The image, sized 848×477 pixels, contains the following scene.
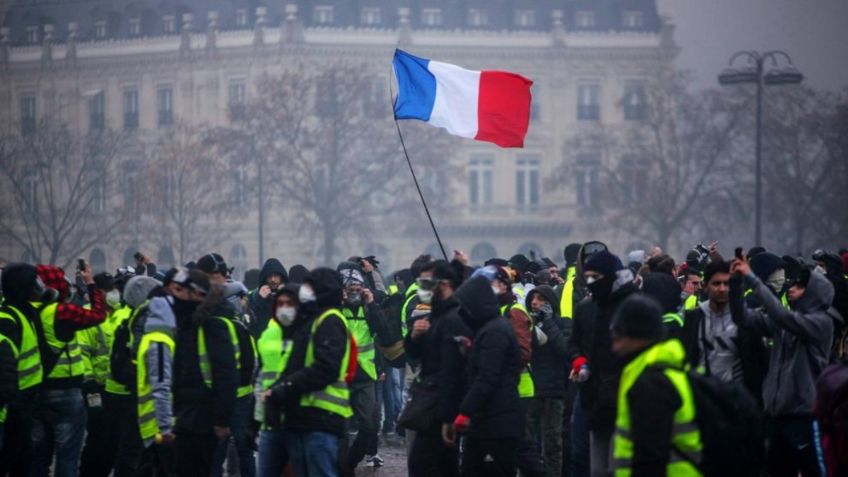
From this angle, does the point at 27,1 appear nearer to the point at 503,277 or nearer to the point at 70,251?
the point at 70,251

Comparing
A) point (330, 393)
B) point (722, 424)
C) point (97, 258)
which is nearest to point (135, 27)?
point (97, 258)

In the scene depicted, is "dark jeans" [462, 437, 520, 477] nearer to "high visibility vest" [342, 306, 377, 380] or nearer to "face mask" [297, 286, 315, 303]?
"face mask" [297, 286, 315, 303]

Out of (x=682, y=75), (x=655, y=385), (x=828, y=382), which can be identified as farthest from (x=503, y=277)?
(x=682, y=75)

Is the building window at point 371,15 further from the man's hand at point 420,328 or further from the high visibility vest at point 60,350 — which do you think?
the man's hand at point 420,328

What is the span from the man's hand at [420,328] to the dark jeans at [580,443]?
1.00 metres

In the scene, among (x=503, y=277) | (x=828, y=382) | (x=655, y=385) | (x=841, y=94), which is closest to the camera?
(x=655, y=385)

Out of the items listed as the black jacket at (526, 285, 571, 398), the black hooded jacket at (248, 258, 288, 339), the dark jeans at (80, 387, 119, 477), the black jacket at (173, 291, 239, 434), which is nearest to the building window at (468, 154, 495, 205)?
the black hooded jacket at (248, 258, 288, 339)

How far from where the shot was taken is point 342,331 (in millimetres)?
10688

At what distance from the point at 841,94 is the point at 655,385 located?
56.4m

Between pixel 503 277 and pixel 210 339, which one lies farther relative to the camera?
pixel 503 277

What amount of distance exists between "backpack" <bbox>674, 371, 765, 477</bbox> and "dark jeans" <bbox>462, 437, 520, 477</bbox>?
2877 mm

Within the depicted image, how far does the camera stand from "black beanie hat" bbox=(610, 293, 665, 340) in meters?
8.11

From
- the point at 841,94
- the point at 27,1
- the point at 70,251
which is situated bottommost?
the point at 70,251

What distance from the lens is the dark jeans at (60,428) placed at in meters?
12.2
